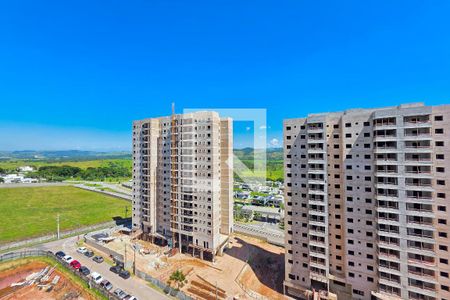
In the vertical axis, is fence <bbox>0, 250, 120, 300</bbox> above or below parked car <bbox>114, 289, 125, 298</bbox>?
above

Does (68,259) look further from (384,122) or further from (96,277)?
(384,122)

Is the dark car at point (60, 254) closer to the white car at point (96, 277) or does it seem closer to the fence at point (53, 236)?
the fence at point (53, 236)

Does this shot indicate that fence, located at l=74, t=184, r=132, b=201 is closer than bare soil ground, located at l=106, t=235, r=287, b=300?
No

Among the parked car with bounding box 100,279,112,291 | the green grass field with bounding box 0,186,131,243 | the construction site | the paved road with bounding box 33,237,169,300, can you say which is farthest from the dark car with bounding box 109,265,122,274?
the green grass field with bounding box 0,186,131,243

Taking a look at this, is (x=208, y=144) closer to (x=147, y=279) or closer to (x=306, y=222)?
(x=306, y=222)

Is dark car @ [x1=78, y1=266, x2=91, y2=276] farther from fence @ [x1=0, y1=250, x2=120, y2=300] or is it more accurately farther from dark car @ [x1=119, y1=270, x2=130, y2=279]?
dark car @ [x1=119, y1=270, x2=130, y2=279]

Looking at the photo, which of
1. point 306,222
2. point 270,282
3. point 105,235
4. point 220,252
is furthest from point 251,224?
point 105,235
